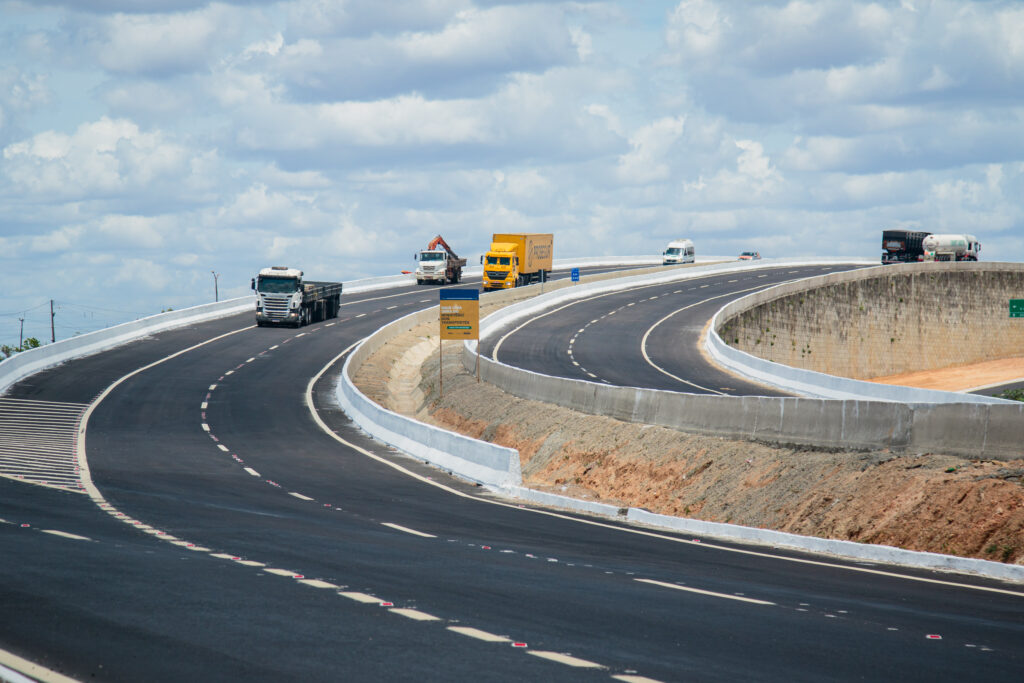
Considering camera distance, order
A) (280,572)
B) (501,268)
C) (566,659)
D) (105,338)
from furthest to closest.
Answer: (501,268) < (105,338) < (280,572) < (566,659)

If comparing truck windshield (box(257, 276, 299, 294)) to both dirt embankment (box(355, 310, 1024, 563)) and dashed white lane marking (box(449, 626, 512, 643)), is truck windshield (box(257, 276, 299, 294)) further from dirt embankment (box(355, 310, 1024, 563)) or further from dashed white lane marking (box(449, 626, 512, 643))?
dashed white lane marking (box(449, 626, 512, 643))

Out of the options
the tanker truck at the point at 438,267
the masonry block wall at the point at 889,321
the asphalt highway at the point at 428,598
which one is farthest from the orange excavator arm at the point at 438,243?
the asphalt highway at the point at 428,598

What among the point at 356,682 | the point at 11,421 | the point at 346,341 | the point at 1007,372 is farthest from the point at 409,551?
the point at 1007,372

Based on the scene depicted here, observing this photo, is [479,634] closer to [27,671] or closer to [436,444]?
[27,671]

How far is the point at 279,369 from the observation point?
173 feet

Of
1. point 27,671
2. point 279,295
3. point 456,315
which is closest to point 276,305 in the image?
point 279,295

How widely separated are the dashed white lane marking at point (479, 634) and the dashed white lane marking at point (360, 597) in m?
1.49

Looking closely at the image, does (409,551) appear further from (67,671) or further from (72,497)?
(72,497)

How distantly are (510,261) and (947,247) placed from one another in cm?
3920

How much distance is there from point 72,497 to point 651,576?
13.0m

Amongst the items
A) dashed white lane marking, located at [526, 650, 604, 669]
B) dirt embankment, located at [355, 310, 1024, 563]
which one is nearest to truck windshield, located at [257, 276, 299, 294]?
dirt embankment, located at [355, 310, 1024, 563]

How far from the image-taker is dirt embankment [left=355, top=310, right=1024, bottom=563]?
673 inches

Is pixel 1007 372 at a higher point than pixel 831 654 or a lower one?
lower

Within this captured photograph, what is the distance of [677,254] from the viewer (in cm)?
10650
